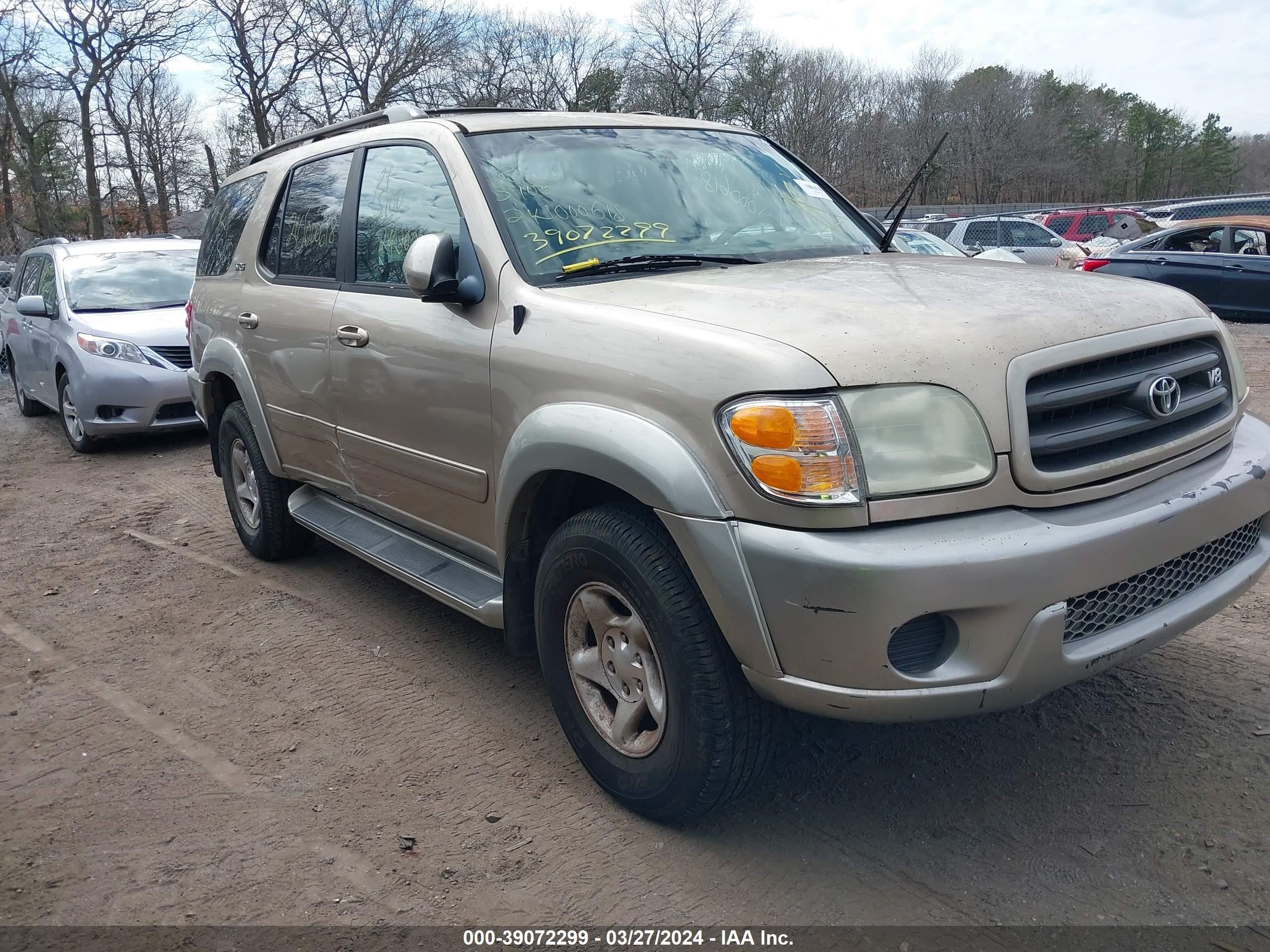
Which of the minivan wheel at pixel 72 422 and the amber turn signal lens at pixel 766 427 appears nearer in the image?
the amber turn signal lens at pixel 766 427

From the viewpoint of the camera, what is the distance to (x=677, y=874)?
2.64 m

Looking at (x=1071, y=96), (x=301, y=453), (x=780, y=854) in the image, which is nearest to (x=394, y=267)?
(x=301, y=453)

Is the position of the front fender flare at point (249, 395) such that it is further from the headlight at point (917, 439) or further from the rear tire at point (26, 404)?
the rear tire at point (26, 404)

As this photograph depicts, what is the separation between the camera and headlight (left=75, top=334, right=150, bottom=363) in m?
8.62

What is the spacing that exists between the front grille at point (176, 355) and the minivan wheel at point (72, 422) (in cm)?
82

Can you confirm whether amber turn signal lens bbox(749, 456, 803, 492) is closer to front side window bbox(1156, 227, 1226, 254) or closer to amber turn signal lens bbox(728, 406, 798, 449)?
amber turn signal lens bbox(728, 406, 798, 449)

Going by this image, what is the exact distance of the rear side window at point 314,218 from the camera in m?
4.16

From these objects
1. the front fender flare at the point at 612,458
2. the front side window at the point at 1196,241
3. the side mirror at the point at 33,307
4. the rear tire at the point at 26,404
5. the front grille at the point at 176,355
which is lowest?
the rear tire at the point at 26,404

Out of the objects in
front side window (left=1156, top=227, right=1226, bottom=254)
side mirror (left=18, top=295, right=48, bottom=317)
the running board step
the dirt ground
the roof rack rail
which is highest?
the roof rack rail

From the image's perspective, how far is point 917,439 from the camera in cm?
228

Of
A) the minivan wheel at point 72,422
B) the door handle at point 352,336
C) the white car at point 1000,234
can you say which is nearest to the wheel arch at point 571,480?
the door handle at point 352,336

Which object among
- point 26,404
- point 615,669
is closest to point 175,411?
point 26,404

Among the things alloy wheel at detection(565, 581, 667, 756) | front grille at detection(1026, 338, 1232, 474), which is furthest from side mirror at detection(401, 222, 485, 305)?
front grille at detection(1026, 338, 1232, 474)

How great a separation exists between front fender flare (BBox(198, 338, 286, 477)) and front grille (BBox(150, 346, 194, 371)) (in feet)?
13.5
